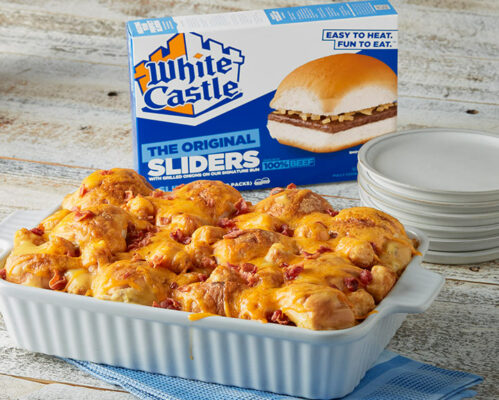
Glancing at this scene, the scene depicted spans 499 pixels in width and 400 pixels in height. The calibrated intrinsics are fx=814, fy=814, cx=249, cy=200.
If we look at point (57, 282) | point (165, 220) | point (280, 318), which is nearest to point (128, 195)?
point (165, 220)

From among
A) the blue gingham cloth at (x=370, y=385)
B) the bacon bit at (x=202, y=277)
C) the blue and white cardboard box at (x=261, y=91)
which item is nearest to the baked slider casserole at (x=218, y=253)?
the bacon bit at (x=202, y=277)

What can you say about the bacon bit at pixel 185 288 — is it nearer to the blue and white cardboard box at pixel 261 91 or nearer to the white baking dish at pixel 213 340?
the white baking dish at pixel 213 340

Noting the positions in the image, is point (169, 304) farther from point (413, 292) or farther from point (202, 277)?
point (413, 292)

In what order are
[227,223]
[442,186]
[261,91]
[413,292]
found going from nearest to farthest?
[413,292] < [227,223] < [442,186] < [261,91]

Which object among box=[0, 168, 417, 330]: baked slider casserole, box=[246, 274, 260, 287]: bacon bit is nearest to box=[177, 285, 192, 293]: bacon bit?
box=[0, 168, 417, 330]: baked slider casserole

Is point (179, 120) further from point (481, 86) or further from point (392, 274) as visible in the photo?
point (481, 86)

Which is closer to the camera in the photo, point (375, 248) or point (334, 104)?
point (375, 248)
